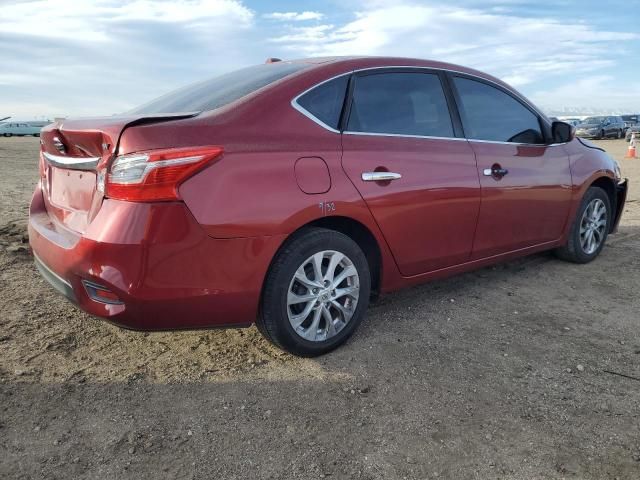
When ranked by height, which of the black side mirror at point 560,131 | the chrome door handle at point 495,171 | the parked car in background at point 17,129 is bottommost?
the parked car in background at point 17,129

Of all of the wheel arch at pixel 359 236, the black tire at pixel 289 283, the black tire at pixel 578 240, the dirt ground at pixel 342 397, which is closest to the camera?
the dirt ground at pixel 342 397

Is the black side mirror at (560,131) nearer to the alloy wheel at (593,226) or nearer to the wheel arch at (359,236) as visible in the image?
the alloy wheel at (593,226)

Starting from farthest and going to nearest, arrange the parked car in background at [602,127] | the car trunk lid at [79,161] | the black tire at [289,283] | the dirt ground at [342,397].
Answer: the parked car in background at [602,127], the black tire at [289,283], the car trunk lid at [79,161], the dirt ground at [342,397]

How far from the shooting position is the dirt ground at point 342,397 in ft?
7.20

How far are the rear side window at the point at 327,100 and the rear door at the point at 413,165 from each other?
78 mm

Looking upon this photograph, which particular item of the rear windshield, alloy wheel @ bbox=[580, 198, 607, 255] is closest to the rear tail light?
the rear windshield

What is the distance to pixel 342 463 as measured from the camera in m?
2.19

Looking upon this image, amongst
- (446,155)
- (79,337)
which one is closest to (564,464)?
(446,155)

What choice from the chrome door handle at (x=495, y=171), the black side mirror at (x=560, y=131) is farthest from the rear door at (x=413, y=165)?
the black side mirror at (x=560, y=131)

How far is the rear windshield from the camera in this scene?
9.79 ft

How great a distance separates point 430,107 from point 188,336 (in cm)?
210

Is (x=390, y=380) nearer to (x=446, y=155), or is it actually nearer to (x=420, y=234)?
(x=420, y=234)

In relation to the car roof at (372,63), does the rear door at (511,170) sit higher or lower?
lower

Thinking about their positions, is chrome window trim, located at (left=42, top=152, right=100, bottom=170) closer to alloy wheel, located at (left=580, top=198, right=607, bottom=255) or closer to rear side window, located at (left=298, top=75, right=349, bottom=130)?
rear side window, located at (left=298, top=75, right=349, bottom=130)
